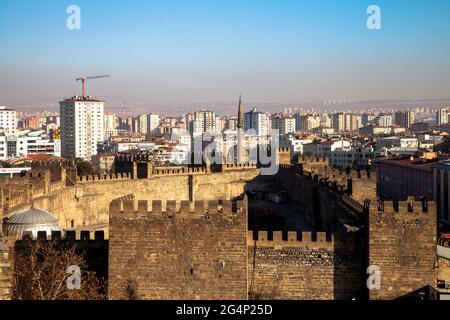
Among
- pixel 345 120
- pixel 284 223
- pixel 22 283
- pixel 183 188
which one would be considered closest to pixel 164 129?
pixel 345 120

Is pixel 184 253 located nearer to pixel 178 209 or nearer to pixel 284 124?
pixel 178 209

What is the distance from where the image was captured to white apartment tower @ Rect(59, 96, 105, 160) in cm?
10075

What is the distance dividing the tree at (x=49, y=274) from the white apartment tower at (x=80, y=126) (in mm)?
88400

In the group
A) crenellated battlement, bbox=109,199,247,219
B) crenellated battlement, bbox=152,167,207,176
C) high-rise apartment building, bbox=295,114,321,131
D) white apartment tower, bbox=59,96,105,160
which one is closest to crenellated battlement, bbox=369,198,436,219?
crenellated battlement, bbox=109,199,247,219

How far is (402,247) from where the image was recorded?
35.1 ft

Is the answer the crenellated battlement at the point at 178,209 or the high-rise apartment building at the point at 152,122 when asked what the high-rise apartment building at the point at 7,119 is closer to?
the high-rise apartment building at the point at 152,122

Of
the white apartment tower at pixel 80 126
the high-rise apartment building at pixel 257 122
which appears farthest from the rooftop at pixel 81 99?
the high-rise apartment building at pixel 257 122

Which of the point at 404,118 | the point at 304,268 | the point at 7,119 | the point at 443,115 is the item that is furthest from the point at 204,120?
the point at 304,268

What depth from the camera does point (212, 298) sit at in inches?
415

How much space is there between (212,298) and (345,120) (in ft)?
537

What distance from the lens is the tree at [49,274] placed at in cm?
1077

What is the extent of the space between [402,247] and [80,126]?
9613cm

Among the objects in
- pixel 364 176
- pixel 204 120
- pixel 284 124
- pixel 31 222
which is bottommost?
pixel 31 222
